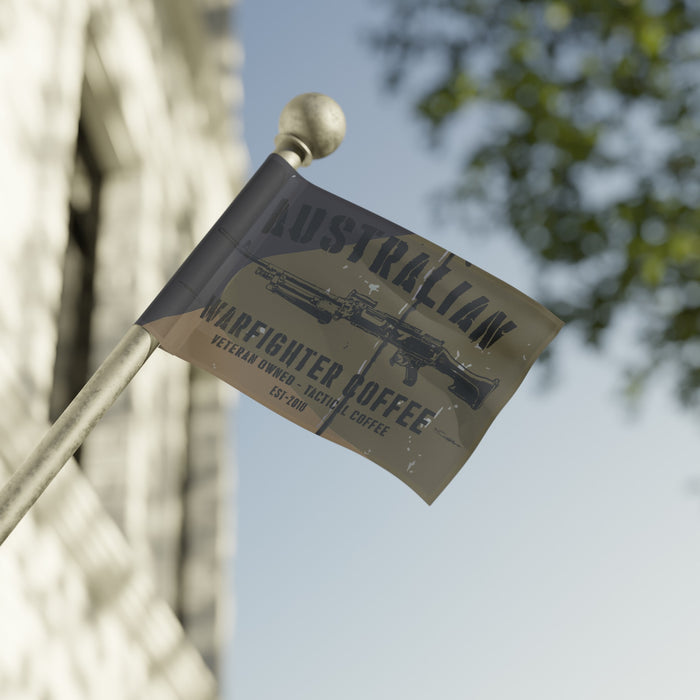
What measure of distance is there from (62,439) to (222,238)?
99cm

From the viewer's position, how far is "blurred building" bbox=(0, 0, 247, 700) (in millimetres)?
4840

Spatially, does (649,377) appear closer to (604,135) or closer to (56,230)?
(604,135)

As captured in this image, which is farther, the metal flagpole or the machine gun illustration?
the machine gun illustration

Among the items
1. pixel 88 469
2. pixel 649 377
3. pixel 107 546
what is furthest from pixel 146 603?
pixel 649 377

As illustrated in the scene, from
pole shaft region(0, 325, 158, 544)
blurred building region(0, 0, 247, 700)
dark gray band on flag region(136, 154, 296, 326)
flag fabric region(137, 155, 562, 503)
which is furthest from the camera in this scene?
blurred building region(0, 0, 247, 700)

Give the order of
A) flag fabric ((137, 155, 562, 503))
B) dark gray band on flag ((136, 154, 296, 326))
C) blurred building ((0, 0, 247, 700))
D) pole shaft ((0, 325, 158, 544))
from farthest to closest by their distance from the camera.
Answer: blurred building ((0, 0, 247, 700))
flag fabric ((137, 155, 562, 503))
dark gray band on flag ((136, 154, 296, 326))
pole shaft ((0, 325, 158, 544))

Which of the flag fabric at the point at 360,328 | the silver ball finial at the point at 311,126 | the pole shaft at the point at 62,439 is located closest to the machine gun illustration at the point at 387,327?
the flag fabric at the point at 360,328

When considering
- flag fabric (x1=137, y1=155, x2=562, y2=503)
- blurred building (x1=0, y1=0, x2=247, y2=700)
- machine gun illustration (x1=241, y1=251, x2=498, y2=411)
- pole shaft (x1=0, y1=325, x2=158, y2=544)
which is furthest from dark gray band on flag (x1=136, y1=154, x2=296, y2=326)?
blurred building (x1=0, y1=0, x2=247, y2=700)

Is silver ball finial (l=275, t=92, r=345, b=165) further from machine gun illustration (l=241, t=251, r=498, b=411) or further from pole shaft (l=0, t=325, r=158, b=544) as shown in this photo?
pole shaft (l=0, t=325, r=158, b=544)

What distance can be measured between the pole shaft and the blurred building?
64.5 inches

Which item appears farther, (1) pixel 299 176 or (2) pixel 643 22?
(2) pixel 643 22

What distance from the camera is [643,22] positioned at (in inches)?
314

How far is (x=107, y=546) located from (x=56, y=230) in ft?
6.31

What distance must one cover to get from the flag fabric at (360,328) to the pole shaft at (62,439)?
47cm
